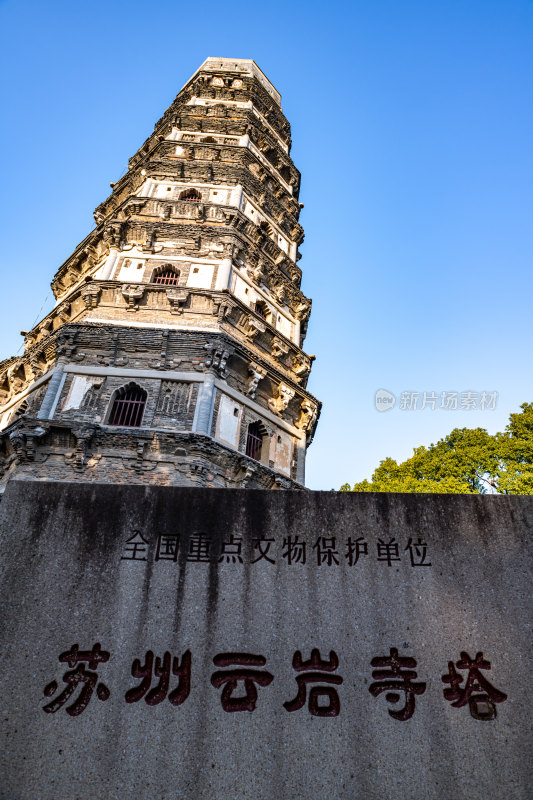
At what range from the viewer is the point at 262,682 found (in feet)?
11.8

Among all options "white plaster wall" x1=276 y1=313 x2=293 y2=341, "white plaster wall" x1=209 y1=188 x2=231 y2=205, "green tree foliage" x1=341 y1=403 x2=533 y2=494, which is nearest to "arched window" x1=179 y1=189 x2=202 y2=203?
"white plaster wall" x1=209 y1=188 x2=231 y2=205

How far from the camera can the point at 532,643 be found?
3.74 metres

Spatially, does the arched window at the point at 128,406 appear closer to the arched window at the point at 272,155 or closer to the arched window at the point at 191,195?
the arched window at the point at 191,195

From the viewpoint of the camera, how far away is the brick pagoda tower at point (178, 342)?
11.4m

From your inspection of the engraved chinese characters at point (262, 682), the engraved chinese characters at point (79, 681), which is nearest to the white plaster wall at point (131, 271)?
the engraved chinese characters at point (79, 681)

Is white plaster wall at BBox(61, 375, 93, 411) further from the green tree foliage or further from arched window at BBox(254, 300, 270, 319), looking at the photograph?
the green tree foliage

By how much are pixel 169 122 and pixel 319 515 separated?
893 inches

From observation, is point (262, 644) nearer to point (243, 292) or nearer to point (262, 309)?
point (243, 292)

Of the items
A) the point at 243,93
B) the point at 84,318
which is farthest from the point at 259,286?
the point at 243,93

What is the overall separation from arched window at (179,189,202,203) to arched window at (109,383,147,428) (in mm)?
9265

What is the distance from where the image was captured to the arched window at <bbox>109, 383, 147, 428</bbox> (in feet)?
39.9

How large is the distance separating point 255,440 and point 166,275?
6.24 metres

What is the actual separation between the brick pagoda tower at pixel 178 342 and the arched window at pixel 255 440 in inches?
1.6

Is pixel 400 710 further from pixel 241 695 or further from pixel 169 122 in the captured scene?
pixel 169 122
